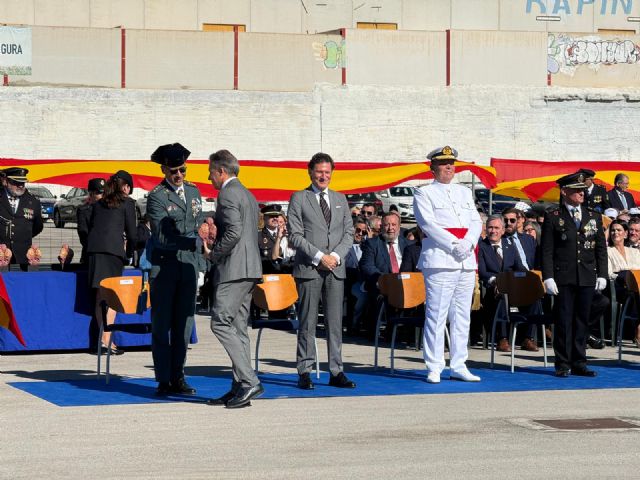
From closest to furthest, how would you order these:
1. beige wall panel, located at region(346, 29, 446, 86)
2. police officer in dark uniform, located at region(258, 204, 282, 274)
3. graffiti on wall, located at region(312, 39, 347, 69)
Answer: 1. police officer in dark uniform, located at region(258, 204, 282, 274)
2. graffiti on wall, located at region(312, 39, 347, 69)
3. beige wall panel, located at region(346, 29, 446, 86)

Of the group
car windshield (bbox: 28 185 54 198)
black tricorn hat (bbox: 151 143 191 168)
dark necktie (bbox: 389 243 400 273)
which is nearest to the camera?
black tricorn hat (bbox: 151 143 191 168)

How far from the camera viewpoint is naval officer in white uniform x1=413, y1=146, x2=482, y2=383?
41.1 feet

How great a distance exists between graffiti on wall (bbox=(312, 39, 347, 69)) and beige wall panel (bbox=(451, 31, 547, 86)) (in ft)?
14.5

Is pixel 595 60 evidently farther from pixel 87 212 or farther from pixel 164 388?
pixel 164 388

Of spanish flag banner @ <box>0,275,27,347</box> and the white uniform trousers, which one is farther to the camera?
spanish flag banner @ <box>0,275,27,347</box>

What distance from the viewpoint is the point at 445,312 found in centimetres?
1269

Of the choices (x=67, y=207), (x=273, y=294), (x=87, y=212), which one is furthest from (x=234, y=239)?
(x=67, y=207)

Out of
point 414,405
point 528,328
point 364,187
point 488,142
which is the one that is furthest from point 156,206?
point 488,142

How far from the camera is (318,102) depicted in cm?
5209

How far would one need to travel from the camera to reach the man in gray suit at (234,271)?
10.7m

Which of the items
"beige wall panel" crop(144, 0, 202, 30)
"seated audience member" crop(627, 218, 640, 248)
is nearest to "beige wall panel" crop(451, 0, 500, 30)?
"beige wall panel" crop(144, 0, 202, 30)

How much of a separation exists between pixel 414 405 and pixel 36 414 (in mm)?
2949

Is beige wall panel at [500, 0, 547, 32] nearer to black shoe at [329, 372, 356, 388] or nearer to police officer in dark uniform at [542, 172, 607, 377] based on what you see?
police officer in dark uniform at [542, 172, 607, 377]

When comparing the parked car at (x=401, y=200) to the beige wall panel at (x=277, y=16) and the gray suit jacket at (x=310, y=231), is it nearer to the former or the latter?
the beige wall panel at (x=277, y=16)
